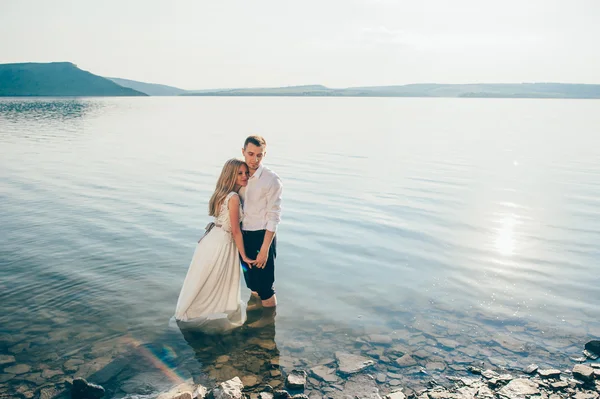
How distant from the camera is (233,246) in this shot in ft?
24.6

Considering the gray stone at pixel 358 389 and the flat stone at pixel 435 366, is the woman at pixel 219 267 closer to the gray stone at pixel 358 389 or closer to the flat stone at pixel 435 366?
the gray stone at pixel 358 389

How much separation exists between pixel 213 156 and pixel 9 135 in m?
20.2

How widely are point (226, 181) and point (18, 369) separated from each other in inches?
145

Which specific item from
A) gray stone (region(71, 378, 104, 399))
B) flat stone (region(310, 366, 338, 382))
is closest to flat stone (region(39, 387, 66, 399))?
gray stone (region(71, 378, 104, 399))

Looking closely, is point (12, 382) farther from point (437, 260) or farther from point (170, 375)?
point (437, 260)

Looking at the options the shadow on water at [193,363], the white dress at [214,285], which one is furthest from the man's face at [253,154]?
the shadow on water at [193,363]

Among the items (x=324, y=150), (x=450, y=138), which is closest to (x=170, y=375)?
(x=324, y=150)

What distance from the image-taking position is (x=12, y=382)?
6.09m

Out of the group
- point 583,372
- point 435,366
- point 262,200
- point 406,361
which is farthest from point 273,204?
point 583,372

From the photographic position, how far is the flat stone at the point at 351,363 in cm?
662

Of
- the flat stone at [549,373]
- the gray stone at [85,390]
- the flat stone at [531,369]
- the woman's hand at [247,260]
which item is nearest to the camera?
the gray stone at [85,390]

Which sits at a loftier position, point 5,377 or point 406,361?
point 5,377

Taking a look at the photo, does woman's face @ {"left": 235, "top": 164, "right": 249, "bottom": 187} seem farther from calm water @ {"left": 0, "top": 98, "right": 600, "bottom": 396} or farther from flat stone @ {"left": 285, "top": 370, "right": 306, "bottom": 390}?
flat stone @ {"left": 285, "top": 370, "right": 306, "bottom": 390}

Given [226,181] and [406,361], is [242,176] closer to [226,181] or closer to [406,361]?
[226,181]
